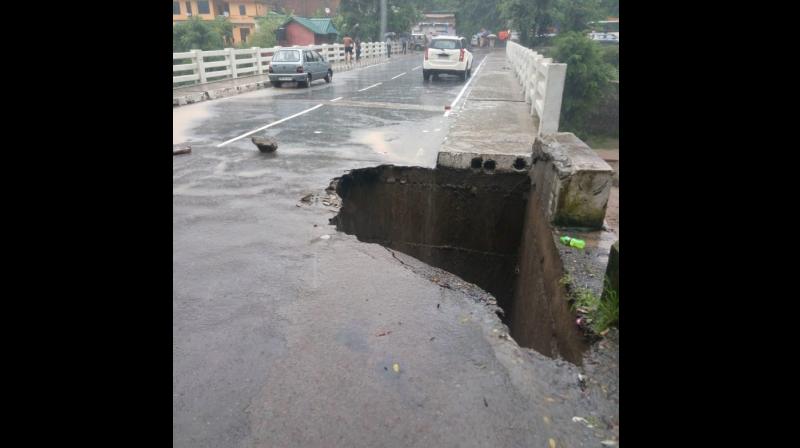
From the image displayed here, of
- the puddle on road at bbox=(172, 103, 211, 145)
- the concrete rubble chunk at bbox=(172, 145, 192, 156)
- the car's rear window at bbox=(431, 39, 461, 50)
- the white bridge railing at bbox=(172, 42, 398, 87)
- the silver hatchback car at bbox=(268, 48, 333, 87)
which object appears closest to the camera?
the concrete rubble chunk at bbox=(172, 145, 192, 156)

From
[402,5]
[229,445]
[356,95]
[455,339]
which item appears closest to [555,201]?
[455,339]

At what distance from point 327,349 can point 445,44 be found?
787 inches

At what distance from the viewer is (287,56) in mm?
18781

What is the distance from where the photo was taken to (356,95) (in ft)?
55.5

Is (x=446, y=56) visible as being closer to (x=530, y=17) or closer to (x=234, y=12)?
(x=530, y=17)

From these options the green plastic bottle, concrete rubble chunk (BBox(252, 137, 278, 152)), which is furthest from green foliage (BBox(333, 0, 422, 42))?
the green plastic bottle

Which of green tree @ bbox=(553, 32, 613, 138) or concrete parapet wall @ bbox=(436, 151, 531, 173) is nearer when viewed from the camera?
concrete parapet wall @ bbox=(436, 151, 531, 173)

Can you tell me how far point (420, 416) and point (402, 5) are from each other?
170 feet

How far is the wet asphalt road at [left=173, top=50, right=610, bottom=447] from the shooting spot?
2.51 meters

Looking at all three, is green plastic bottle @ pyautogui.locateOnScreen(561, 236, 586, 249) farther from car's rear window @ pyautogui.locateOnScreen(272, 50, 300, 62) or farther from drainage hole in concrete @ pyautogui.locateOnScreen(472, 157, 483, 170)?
car's rear window @ pyautogui.locateOnScreen(272, 50, 300, 62)

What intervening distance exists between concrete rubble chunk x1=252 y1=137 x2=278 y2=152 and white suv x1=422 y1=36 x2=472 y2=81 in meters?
13.6

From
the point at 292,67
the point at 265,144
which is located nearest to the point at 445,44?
the point at 292,67

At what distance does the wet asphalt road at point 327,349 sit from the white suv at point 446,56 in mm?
15956
